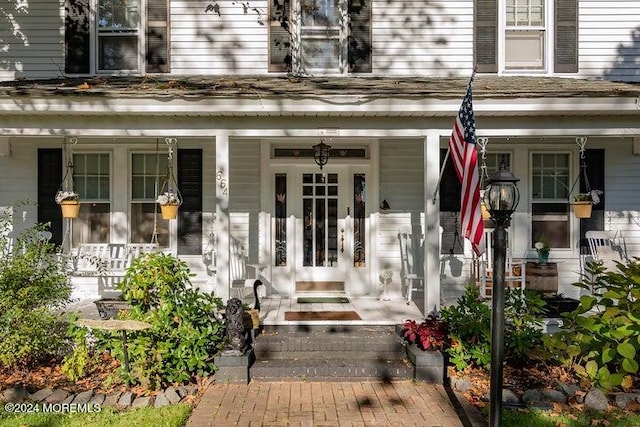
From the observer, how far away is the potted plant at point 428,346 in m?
5.73

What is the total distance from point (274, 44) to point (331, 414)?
6.17 metres

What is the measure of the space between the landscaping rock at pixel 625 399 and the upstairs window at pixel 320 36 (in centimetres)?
599

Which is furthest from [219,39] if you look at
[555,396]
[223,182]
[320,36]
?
[555,396]

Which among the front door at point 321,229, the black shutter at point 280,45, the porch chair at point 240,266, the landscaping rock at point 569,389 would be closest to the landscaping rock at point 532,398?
the landscaping rock at point 569,389

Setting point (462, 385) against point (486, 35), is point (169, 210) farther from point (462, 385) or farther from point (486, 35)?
point (486, 35)

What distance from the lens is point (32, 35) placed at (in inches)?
340

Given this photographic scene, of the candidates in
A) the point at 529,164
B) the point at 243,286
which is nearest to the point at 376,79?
the point at 529,164

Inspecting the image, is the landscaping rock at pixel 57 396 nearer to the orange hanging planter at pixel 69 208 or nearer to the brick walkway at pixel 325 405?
the brick walkway at pixel 325 405

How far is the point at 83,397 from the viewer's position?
516 centimetres

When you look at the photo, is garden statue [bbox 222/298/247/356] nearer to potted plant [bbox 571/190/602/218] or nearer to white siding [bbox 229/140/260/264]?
white siding [bbox 229/140/260/264]

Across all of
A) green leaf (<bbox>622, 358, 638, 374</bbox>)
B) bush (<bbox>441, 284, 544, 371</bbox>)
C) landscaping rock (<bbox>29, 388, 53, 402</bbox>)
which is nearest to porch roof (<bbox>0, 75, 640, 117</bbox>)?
bush (<bbox>441, 284, 544, 371</bbox>)

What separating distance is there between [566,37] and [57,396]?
9.17 meters

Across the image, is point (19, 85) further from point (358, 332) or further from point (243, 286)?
point (358, 332)

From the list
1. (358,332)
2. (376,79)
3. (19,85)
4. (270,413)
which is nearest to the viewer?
(270,413)
